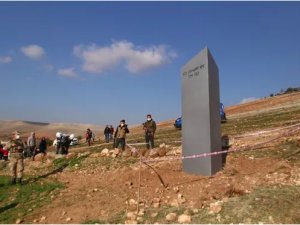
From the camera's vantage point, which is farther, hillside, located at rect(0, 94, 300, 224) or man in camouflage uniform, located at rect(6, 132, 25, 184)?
man in camouflage uniform, located at rect(6, 132, 25, 184)

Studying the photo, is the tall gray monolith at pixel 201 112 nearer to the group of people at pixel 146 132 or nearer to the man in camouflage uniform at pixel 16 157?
the group of people at pixel 146 132

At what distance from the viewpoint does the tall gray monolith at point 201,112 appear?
36.1 feet

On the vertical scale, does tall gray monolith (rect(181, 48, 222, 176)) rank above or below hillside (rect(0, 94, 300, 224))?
above

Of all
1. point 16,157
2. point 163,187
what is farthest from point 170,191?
point 16,157

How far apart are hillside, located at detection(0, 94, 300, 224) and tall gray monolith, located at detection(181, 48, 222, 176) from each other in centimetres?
40

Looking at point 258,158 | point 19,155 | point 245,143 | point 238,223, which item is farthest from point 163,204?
point 19,155

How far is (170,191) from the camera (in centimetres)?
1027

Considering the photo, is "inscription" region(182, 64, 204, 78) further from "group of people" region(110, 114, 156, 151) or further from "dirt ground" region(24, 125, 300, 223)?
"group of people" region(110, 114, 156, 151)

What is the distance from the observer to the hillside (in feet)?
27.2

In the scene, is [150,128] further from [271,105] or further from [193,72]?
[271,105]

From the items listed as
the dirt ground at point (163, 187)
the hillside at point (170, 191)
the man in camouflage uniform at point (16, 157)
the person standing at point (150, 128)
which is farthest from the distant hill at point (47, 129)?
the dirt ground at point (163, 187)

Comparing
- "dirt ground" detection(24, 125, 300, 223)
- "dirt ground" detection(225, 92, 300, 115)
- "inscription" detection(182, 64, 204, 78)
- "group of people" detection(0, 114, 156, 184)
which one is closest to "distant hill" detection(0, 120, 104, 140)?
"dirt ground" detection(225, 92, 300, 115)

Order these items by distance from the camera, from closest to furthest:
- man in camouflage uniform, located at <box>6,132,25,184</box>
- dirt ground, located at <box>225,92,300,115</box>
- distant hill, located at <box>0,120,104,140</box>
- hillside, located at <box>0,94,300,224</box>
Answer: hillside, located at <box>0,94,300,224</box> < man in camouflage uniform, located at <box>6,132,25,184</box> < dirt ground, located at <box>225,92,300,115</box> < distant hill, located at <box>0,120,104,140</box>

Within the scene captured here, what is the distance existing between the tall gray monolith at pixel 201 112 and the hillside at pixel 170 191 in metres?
0.40
